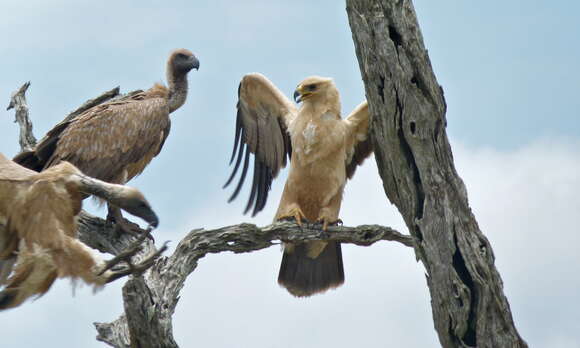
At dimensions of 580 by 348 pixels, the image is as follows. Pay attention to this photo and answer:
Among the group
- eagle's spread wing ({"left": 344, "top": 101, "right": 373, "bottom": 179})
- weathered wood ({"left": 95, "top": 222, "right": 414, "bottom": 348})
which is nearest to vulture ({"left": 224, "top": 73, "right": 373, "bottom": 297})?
eagle's spread wing ({"left": 344, "top": 101, "right": 373, "bottom": 179})

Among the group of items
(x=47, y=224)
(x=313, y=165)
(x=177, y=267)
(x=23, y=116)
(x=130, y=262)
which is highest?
(x=23, y=116)

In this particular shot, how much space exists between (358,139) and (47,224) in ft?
9.71

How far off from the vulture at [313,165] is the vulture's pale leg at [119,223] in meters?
1.07

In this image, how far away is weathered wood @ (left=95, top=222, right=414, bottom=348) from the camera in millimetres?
5371

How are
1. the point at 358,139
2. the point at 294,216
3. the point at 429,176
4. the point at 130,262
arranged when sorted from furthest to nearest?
the point at 358,139 < the point at 294,216 < the point at 429,176 < the point at 130,262

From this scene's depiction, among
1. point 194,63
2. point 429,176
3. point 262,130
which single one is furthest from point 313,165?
point 194,63

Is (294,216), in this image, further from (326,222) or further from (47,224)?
(47,224)

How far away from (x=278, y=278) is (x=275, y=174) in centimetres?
100

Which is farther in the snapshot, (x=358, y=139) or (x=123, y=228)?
(x=358, y=139)

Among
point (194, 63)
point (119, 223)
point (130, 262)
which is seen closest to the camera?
point (130, 262)

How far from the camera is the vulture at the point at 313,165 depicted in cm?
710

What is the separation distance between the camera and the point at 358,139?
7.29m

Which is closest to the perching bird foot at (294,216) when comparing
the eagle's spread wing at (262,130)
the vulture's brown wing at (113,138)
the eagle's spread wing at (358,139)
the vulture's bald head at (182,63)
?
the eagle's spread wing at (358,139)

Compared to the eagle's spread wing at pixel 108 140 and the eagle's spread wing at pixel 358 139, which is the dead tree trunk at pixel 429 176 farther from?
the eagle's spread wing at pixel 108 140
